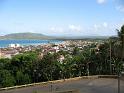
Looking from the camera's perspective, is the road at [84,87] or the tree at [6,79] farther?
the tree at [6,79]

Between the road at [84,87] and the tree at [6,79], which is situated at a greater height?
the tree at [6,79]

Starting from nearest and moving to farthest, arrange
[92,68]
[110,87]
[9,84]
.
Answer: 1. [110,87]
2. [9,84]
3. [92,68]

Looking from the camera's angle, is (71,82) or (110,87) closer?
(110,87)

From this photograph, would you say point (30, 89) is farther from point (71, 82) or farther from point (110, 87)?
point (110, 87)

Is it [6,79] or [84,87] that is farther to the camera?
[6,79]

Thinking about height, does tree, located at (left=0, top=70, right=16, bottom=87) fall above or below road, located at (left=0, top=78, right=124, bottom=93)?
above

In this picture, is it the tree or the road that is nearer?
the road

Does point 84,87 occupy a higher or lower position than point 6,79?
lower

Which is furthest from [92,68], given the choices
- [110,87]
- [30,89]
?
[30,89]
